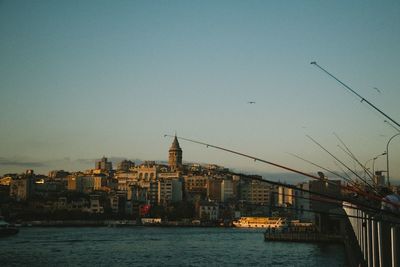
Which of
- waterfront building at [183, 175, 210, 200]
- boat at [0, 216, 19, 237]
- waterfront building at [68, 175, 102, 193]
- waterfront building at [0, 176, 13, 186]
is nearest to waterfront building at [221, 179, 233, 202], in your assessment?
waterfront building at [183, 175, 210, 200]

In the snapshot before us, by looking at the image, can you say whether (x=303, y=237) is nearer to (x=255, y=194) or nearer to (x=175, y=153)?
(x=255, y=194)

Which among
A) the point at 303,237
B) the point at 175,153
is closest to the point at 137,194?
the point at 175,153

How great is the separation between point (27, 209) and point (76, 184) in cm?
3883

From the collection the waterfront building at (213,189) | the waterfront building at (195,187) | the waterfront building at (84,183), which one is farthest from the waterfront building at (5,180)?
the waterfront building at (213,189)

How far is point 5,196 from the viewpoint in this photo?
11925cm

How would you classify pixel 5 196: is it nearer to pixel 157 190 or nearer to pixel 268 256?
pixel 157 190

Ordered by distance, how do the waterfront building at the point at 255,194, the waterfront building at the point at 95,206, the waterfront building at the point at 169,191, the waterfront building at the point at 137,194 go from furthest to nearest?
the waterfront building at the point at 255,194 → the waterfront building at the point at 169,191 → the waterfront building at the point at 137,194 → the waterfront building at the point at 95,206

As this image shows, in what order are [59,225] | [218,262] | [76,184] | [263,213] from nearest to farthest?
1. [218,262]
2. [59,225]
3. [263,213]
4. [76,184]

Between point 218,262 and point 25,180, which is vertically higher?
point 25,180

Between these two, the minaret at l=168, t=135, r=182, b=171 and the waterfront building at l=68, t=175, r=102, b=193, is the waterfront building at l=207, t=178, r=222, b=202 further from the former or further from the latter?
the waterfront building at l=68, t=175, r=102, b=193

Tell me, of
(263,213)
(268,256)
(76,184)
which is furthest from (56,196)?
(268,256)

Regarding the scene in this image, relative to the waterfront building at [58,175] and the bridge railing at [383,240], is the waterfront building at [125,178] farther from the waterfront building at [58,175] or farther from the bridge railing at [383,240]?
the bridge railing at [383,240]

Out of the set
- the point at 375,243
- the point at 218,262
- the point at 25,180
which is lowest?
the point at 218,262

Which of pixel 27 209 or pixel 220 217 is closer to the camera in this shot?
pixel 27 209
